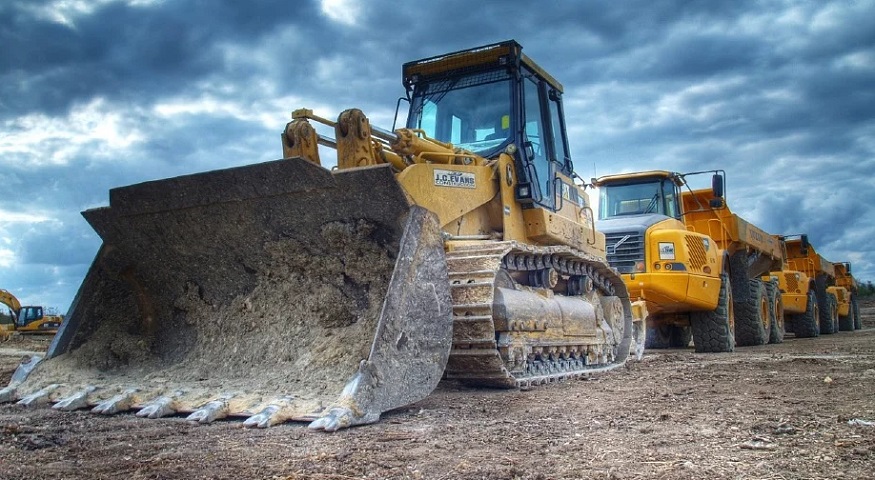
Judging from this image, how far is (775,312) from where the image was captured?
1505 cm

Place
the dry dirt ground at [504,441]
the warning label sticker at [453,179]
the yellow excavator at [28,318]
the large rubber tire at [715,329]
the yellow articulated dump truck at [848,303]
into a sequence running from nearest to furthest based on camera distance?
1. the dry dirt ground at [504,441]
2. the warning label sticker at [453,179]
3. the large rubber tire at [715,329]
4. the yellow articulated dump truck at [848,303]
5. the yellow excavator at [28,318]

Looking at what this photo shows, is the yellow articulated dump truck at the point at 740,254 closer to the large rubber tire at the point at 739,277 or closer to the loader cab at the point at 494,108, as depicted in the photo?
the large rubber tire at the point at 739,277

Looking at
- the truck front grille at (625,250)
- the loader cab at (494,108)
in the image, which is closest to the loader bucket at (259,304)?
the loader cab at (494,108)

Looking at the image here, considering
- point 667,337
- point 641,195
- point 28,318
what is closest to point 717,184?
point 641,195

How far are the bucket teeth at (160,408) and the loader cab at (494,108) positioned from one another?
3.78m

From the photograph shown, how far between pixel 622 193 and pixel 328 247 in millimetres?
8273

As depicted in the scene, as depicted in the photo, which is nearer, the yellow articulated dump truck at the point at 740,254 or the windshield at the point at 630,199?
the windshield at the point at 630,199

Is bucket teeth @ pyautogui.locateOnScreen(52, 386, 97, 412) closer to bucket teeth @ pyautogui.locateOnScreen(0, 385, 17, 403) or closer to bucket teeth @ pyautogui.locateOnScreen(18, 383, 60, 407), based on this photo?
bucket teeth @ pyautogui.locateOnScreen(18, 383, 60, 407)

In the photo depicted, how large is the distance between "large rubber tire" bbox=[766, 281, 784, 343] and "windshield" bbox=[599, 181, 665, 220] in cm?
373

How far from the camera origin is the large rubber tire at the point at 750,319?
44.7ft

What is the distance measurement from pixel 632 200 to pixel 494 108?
5820 mm

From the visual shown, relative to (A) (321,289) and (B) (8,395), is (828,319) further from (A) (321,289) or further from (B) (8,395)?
(B) (8,395)

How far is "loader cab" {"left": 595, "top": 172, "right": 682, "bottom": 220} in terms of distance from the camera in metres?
12.8

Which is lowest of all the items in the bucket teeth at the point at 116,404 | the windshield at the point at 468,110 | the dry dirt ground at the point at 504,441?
the dry dirt ground at the point at 504,441
